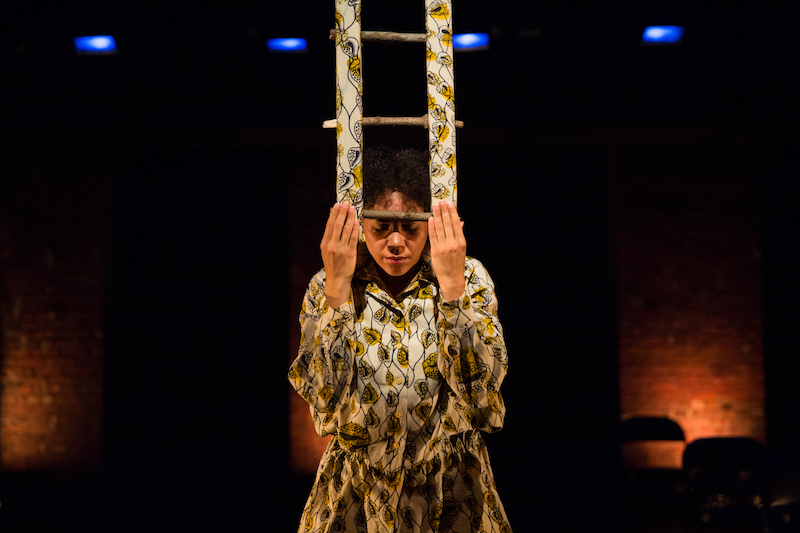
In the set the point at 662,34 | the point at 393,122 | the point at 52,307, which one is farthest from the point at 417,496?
the point at 52,307

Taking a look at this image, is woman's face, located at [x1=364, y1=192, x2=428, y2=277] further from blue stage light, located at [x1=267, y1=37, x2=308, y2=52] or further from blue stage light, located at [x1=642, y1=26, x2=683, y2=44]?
blue stage light, located at [x1=642, y1=26, x2=683, y2=44]

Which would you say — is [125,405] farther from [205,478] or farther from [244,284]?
[244,284]

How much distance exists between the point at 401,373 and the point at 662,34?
2.65m

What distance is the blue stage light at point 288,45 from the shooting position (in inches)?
119

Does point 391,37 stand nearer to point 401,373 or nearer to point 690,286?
point 401,373

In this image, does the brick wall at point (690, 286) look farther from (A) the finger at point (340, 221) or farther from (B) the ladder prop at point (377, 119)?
(A) the finger at point (340, 221)

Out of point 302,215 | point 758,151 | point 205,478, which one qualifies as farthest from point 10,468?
point 758,151

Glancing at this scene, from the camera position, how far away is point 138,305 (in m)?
3.83

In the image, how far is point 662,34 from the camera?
2.96 m

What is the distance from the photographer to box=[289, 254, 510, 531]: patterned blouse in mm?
1124

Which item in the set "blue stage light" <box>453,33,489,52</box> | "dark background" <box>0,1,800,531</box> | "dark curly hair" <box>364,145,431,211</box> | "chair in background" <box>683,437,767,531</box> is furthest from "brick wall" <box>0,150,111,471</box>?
"chair in background" <box>683,437,767,531</box>

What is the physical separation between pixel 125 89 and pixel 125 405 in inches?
80.2

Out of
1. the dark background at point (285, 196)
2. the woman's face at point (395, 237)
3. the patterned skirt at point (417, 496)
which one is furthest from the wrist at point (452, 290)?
the dark background at point (285, 196)

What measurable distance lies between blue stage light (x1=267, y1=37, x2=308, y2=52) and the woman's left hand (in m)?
2.27
